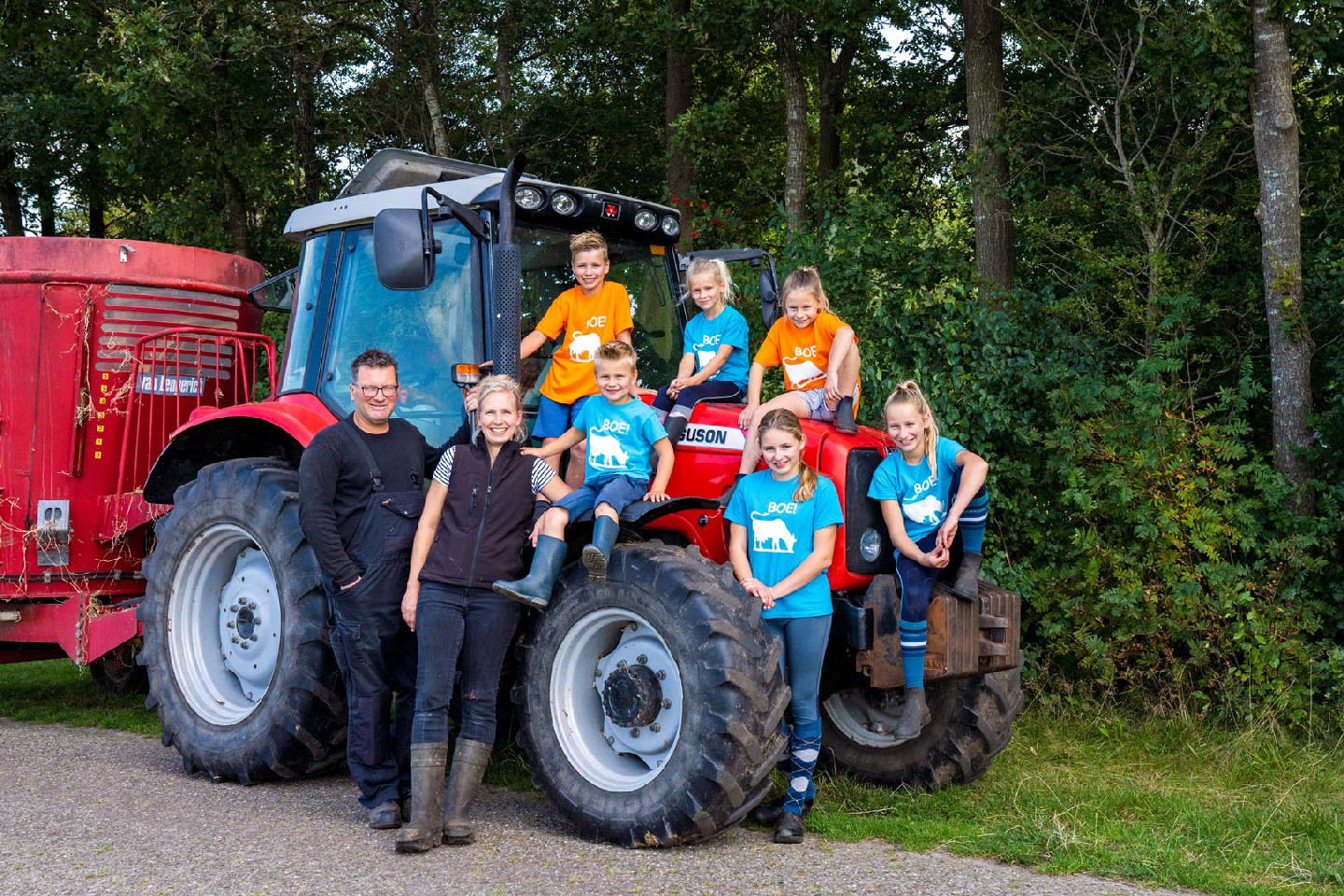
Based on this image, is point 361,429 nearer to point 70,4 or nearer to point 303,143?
point 303,143

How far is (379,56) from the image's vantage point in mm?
17359

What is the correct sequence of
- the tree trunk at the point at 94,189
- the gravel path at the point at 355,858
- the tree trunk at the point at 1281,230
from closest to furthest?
1. the gravel path at the point at 355,858
2. the tree trunk at the point at 1281,230
3. the tree trunk at the point at 94,189

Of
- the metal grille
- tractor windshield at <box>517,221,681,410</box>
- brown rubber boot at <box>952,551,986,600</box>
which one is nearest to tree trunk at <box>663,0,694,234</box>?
the metal grille

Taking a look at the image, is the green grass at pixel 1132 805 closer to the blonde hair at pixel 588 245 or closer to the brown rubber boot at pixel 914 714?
the brown rubber boot at pixel 914 714

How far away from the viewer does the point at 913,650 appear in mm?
4996

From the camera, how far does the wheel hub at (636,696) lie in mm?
4910

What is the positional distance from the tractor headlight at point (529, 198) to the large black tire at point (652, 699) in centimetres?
165

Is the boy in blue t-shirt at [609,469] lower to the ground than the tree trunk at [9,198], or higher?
lower

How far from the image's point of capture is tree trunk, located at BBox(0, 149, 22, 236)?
2061 cm

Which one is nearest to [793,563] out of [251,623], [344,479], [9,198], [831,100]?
[344,479]

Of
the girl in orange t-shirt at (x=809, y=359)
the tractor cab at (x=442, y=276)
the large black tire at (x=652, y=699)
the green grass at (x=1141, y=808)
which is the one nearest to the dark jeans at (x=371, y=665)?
the large black tire at (x=652, y=699)

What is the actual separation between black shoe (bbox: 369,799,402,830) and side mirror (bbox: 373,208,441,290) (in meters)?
2.09

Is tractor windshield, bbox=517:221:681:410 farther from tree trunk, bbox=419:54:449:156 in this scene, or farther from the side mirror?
tree trunk, bbox=419:54:449:156

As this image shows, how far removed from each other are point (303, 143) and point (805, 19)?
24.7ft
